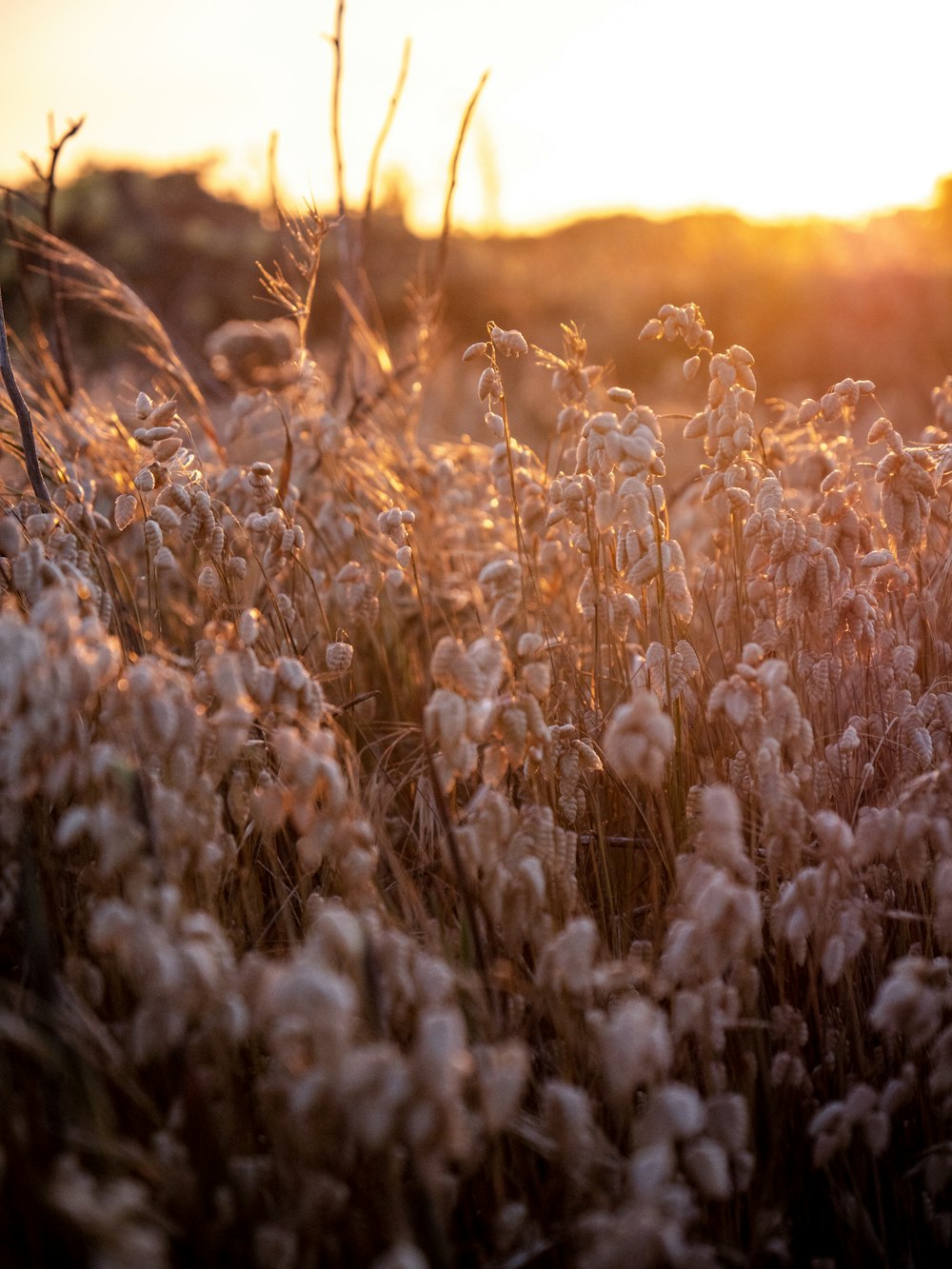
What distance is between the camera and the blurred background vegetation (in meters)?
12.6

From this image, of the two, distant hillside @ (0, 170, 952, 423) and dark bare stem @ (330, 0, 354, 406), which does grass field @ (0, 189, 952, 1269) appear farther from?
distant hillside @ (0, 170, 952, 423)

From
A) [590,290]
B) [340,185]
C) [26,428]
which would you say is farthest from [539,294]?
[26,428]

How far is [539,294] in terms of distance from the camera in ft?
57.0

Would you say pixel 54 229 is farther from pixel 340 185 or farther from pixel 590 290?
pixel 590 290

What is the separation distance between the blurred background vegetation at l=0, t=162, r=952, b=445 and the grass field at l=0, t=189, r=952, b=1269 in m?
6.20

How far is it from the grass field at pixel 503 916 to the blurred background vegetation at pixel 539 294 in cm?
620

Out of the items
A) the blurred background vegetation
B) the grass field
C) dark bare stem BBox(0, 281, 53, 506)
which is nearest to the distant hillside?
the blurred background vegetation

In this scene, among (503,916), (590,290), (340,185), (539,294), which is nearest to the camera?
(503,916)

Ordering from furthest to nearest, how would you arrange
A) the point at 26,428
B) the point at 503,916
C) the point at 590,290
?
1. the point at 590,290
2. the point at 26,428
3. the point at 503,916

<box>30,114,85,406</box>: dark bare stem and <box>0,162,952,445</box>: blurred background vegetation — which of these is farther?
<box>0,162,952,445</box>: blurred background vegetation

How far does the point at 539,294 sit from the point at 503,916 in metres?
16.9

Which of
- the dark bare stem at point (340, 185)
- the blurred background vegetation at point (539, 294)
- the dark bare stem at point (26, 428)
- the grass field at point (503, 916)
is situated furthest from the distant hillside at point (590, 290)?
the dark bare stem at point (26, 428)

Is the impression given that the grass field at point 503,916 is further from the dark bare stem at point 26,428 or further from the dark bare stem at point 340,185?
the dark bare stem at point 340,185

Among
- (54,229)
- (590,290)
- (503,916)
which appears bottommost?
(503,916)
